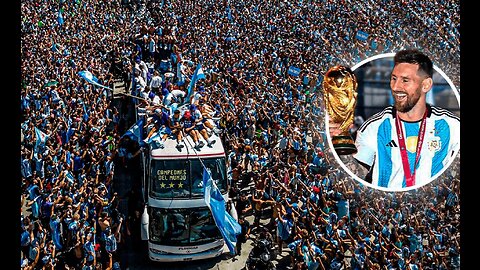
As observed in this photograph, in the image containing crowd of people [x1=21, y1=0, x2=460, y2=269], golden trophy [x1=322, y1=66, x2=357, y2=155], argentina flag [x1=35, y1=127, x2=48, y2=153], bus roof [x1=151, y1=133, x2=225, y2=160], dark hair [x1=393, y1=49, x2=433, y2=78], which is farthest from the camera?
argentina flag [x1=35, y1=127, x2=48, y2=153]

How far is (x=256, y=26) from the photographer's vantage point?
3244 cm

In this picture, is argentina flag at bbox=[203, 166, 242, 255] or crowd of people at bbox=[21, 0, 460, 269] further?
crowd of people at bbox=[21, 0, 460, 269]

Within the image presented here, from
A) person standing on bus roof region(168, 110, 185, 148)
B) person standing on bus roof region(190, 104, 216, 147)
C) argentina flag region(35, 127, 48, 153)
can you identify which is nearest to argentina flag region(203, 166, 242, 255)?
person standing on bus roof region(190, 104, 216, 147)

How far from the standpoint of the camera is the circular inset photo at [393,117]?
8.52 meters

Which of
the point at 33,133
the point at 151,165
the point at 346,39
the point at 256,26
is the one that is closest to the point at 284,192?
the point at 151,165

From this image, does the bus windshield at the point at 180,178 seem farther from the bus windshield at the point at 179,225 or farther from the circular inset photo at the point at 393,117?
the circular inset photo at the point at 393,117

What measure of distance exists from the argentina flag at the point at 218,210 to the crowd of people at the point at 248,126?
1400 millimetres

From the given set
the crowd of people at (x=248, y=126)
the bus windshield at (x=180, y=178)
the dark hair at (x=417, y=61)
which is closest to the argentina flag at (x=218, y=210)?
the bus windshield at (x=180, y=178)

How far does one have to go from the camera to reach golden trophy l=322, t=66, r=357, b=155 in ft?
28.8

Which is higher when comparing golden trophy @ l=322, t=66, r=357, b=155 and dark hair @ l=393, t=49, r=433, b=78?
dark hair @ l=393, t=49, r=433, b=78

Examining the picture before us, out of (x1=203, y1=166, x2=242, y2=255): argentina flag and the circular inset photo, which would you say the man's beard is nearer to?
the circular inset photo

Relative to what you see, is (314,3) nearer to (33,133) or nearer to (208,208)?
(33,133)

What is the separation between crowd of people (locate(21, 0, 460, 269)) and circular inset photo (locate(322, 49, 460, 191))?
1.94 meters
